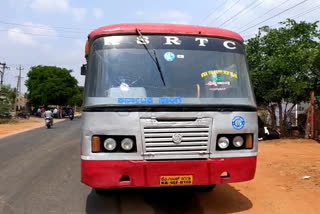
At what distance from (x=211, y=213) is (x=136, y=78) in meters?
2.13

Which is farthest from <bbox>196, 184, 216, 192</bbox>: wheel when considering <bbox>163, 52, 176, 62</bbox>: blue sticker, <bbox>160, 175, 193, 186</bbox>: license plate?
<bbox>163, 52, 176, 62</bbox>: blue sticker

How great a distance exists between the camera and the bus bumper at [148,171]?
16.0 ft

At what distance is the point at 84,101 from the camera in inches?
206

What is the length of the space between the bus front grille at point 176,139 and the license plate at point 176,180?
0.83 feet

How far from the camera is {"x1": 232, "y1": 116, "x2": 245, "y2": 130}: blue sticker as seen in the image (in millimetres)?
5074

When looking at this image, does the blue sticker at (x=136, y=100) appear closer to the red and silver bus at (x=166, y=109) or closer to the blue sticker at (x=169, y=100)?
the red and silver bus at (x=166, y=109)

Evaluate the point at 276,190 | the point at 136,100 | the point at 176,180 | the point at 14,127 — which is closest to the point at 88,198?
the point at 176,180

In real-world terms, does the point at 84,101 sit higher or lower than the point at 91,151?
higher

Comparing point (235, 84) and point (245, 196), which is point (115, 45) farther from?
point (245, 196)

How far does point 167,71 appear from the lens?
531cm

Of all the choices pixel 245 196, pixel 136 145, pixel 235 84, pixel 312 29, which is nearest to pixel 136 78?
pixel 136 145

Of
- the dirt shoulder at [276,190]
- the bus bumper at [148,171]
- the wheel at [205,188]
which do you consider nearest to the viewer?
the bus bumper at [148,171]

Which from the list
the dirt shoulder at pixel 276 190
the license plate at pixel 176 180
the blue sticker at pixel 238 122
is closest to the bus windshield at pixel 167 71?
the blue sticker at pixel 238 122

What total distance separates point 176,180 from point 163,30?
198 cm
